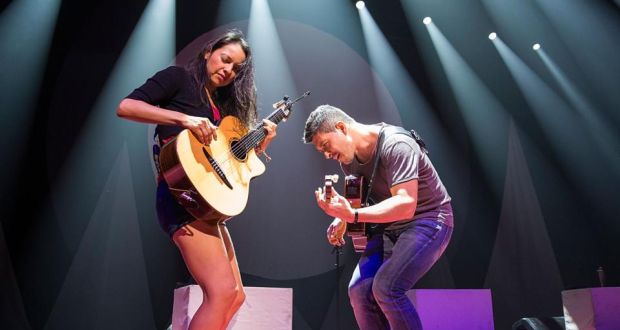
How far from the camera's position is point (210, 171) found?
97.3 inches

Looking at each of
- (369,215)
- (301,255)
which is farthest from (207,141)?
(301,255)

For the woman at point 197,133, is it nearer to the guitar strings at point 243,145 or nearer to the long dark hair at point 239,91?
the long dark hair at point 239,91

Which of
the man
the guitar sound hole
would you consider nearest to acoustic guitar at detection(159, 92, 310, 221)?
the guitar sound hole

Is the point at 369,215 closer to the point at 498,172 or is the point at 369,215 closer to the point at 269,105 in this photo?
the point at 269,105

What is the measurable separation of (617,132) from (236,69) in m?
6.43

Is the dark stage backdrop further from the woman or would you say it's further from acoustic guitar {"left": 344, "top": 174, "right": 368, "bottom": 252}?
the woman

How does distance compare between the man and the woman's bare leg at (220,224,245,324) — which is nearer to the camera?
the woman's bare leg at (220,224,245,324)

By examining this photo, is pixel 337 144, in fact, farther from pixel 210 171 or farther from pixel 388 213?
pixel 210 171

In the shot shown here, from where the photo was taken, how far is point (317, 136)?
3314 mm

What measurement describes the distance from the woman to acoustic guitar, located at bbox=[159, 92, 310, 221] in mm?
85

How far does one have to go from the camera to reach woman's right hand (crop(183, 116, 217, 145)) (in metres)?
2.42

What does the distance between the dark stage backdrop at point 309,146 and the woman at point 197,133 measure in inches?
88.6

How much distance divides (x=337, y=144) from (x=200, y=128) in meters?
1.14

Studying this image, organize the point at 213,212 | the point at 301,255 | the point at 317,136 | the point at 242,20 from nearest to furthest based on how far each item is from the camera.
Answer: the point at 213,212 < the point at 317,136 < the point at 301,255 < the point at 242,20
